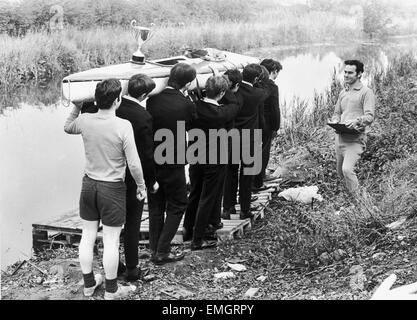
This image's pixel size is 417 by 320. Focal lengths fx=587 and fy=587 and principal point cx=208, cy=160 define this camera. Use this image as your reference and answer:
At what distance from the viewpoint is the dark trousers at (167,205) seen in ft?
16.2

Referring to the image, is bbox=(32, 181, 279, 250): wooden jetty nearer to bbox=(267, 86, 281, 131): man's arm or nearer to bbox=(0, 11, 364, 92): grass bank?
bbox=(267, 86, 281, 131): man's arm

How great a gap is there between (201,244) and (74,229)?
1432 millimetres

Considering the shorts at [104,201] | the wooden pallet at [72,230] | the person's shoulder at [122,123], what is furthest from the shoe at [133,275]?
the person's shoulder at [122,123]

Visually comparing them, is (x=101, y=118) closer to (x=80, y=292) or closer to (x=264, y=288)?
(x=80, y=292)

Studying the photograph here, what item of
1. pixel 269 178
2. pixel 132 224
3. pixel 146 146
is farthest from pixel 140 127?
pixel 269 178

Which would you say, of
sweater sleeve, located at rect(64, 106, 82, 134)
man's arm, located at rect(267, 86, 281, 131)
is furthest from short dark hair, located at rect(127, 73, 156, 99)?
man's arm, located at rect(267, 86, 281, 131)

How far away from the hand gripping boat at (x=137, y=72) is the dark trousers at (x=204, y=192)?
31.0 inches

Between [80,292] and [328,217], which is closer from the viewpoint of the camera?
[80,292]

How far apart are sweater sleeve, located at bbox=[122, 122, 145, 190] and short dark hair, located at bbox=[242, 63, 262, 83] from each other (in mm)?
2114

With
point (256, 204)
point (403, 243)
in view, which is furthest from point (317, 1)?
point (403, 243)

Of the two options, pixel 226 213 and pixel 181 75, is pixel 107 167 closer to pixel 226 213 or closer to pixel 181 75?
pixel 181 75

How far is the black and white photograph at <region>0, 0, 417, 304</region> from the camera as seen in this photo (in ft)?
13.9
